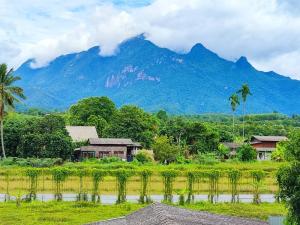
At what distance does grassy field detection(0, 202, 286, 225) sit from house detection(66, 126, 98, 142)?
50.2 metres

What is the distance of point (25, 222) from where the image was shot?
118 ft

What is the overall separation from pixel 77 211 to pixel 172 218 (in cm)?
2140

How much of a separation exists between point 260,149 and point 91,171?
62686 mm

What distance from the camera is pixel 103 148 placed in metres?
87.8

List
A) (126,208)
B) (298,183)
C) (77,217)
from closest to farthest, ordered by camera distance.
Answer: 1. (298,183)
2. (77,217)
3. (126,208)

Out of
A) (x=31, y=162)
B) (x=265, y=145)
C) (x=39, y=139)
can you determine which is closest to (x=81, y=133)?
(x=39, y=139)

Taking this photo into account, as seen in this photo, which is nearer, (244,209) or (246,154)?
(244,209)

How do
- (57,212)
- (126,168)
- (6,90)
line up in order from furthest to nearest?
(6,90), (126,168), (57,212)

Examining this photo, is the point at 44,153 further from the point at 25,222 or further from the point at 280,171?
the point at 280,171

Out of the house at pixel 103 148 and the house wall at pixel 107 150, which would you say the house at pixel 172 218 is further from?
the house at pixel 103 148

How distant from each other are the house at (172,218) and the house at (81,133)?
2727 inches

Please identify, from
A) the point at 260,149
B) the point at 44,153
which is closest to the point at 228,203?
the point at 44,153

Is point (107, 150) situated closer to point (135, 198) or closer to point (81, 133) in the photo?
point (81, 133)

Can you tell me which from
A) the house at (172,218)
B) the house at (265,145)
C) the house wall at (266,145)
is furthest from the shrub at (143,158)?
the house at (172,218)
